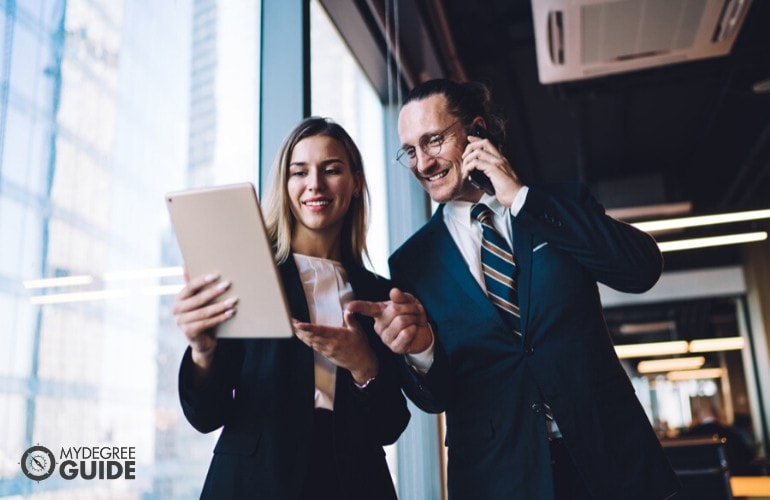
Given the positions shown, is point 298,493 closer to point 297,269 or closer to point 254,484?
point 254,484

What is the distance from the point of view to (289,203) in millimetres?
1581

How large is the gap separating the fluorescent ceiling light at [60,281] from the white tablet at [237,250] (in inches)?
11.7

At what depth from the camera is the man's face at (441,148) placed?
5.82 feet

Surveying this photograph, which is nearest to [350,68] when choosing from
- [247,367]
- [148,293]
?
[148,293]

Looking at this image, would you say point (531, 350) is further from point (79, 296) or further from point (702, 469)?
point (702, 469)

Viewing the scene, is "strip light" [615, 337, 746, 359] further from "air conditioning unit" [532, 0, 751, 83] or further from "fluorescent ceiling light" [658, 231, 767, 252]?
"air conditioning unit" [532, 0, 751, 83]

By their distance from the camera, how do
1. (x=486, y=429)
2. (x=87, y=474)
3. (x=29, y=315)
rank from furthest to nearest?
(x=486, y=429) → (x=87, y=474) → (x=29, y=315)

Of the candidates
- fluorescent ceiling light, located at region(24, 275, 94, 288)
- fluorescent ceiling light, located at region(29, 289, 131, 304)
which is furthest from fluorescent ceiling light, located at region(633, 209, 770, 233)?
fluorescent ceiling light, located at region(24, 275, 94, 288)

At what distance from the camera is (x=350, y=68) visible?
3750 millimetres

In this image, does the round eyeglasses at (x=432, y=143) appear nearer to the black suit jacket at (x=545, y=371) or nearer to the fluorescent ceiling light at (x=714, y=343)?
the black suit jacket at (x=545, y=371)

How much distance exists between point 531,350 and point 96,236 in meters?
0.99

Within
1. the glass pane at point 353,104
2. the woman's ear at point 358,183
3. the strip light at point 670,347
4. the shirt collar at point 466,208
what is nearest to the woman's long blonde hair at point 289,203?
the woman's ear at point 358,183

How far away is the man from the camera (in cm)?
142

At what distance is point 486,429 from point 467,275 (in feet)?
1.18
